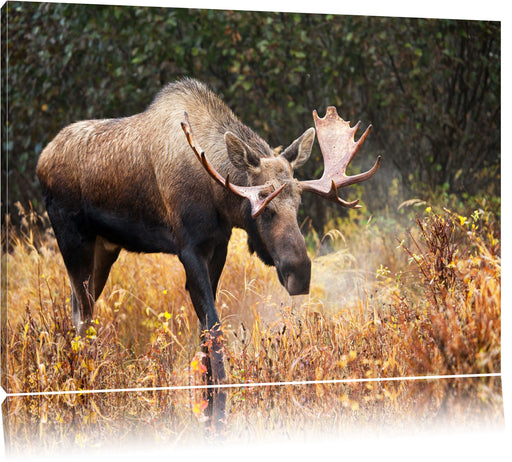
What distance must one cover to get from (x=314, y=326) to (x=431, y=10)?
2.35 metres

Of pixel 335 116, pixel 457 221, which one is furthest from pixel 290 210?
pixel 457 221

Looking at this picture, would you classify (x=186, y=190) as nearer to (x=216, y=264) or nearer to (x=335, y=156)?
(x=216, y=264)

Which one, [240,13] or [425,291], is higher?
[240,13]

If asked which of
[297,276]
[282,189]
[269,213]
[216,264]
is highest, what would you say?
[282,189]

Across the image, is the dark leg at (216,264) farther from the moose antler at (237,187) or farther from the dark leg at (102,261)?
the dark leg at (102,261)

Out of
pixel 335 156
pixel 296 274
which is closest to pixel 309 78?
pixel 335 156

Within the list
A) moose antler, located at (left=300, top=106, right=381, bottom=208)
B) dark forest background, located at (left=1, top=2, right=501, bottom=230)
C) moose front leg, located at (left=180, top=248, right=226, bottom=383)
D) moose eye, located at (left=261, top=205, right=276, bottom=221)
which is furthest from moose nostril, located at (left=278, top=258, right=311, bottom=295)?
dark forest background, located at (left=1, top=2, right=501, bottom=230)

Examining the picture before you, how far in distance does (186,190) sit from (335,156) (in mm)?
902

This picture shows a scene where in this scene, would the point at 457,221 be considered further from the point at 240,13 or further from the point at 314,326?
the point at 240,13

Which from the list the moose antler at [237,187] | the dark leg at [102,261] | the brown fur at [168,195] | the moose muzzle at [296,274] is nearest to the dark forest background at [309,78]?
the brown fur at [168,195]

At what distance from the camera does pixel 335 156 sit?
573 centimetres

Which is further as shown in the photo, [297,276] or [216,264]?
[216,264]

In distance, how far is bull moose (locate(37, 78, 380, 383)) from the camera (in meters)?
5.36

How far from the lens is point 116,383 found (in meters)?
5.59
